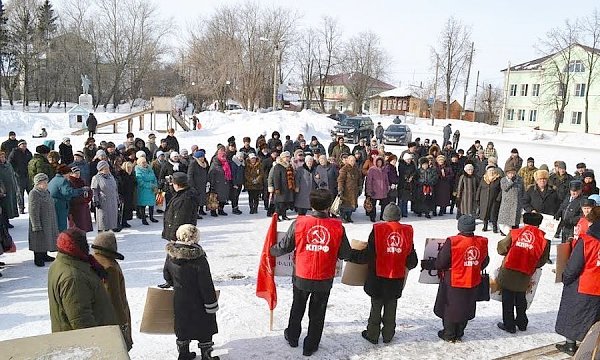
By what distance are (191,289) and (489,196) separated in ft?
26.5

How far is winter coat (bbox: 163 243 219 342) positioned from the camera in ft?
14.3

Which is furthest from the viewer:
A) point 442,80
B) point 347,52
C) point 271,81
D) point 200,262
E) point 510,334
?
point 347,52

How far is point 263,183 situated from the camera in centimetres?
1212

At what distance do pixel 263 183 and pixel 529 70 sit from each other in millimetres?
51807

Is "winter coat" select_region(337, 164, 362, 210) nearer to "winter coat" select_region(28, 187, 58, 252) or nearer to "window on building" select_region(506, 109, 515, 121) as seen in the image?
"winter coat" select_region(28, 187, 58, 252)

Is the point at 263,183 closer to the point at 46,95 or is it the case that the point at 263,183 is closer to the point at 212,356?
the point at 212,356

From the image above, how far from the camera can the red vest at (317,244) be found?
4.85 meters

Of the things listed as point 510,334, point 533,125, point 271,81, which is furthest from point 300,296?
point 533,125

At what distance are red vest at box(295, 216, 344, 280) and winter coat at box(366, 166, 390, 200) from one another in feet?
22.3

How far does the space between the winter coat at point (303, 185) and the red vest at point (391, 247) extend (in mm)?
5980

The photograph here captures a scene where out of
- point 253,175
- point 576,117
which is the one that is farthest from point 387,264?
point 576,117

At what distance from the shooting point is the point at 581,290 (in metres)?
5.07

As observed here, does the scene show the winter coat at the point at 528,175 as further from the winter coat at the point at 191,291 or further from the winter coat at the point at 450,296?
the winter coat at the point at 191,291

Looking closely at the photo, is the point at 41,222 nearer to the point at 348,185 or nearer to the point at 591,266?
the point at 348,185
